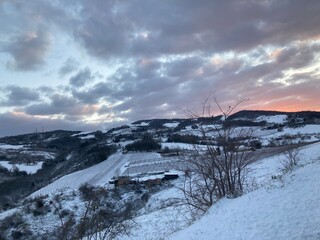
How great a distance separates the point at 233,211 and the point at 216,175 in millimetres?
5509

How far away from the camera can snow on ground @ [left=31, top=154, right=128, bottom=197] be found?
80.1 meters

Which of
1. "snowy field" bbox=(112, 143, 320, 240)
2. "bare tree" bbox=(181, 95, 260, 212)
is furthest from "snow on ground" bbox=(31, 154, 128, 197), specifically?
"snowy field" bbox=(112, 143, 320, 240)

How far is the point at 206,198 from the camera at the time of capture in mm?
19594

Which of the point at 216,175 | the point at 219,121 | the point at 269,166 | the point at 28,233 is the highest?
the point at 219,121

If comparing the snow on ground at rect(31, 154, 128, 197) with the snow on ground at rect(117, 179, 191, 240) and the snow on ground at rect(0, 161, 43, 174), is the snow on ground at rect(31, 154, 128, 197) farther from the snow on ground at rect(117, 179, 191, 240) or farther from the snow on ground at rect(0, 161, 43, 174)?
the snow on ground at rect(0, 161, 43, 174)

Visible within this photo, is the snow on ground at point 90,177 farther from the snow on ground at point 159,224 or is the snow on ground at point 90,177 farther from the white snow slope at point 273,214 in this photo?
the white snow slope at point 273,214

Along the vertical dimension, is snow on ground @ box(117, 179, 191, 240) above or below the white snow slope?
below

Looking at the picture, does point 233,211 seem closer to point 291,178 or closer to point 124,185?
point 291,178

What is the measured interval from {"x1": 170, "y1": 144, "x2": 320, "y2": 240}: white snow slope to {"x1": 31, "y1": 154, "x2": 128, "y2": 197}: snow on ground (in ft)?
207

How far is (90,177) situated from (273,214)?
8169cm

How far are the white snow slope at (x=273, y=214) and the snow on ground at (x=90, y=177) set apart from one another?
63.1m

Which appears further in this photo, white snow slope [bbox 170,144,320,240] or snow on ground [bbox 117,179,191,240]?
snow on ground [bbox 117,179,191,240]

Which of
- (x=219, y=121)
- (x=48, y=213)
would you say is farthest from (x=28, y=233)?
(x=219, y=121)

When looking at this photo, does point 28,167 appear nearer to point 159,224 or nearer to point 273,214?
point 159,224
